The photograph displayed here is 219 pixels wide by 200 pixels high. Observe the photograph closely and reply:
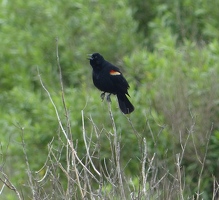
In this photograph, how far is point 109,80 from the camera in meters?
6.45

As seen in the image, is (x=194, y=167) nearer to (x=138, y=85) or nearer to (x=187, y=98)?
(x=187, y=98)

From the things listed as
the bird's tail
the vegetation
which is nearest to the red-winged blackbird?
the bird's tail

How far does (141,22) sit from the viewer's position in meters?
12.0

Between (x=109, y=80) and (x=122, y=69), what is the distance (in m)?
3.89

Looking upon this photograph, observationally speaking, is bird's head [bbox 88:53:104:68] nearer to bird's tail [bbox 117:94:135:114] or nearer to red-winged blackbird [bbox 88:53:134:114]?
red-winged blackbird [bbox 88:53:134:114]

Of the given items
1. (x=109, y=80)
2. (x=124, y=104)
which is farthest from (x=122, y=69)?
(x=109, y=80)

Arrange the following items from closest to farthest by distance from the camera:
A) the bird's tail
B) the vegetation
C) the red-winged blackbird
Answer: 1. the red-winged blackbird
2. the bird's tail
3. the vegetation

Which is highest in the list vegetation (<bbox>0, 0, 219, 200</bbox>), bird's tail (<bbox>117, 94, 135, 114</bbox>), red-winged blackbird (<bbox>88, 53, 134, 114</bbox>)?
red-winged blackbird (<bbox>88, 53, 134, 114</bbox>)

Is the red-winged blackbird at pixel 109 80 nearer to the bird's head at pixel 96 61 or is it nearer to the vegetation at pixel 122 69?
the bird's head at pixel 96 61

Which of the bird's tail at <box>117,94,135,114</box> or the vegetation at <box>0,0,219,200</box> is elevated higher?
the bird's tail at <box>117,94,135,114</box>

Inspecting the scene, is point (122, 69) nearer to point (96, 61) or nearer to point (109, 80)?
point (96, 61)

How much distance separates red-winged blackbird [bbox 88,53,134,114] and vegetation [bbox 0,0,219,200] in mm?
1581

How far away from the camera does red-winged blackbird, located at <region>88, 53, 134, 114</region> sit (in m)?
6.45

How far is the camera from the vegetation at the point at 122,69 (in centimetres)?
855
